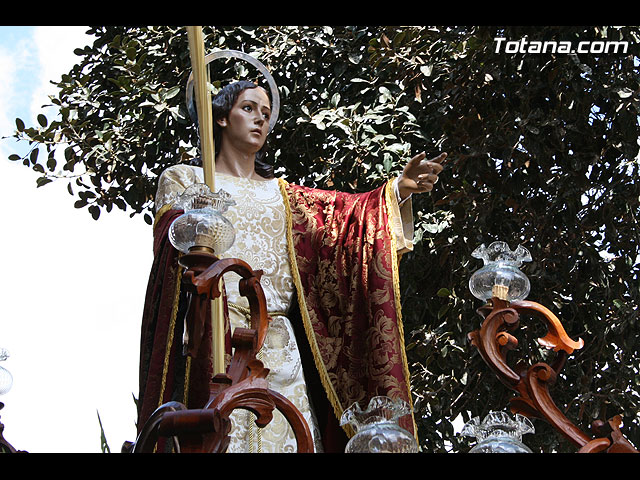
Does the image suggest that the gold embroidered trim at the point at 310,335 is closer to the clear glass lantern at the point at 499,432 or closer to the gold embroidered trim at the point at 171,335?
the gold embroidered trim at the point at 171,335

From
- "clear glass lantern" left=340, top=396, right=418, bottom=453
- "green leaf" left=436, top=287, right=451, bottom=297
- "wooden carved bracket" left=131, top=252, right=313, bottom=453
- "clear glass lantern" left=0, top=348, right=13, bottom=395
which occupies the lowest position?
"clear glass lantern" left=340, top=396, right=418, bottom=453

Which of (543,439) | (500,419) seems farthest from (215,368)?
(543,439)

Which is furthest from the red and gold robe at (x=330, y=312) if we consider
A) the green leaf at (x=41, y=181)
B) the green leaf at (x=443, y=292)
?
the green leaf at (x=41, y=181)

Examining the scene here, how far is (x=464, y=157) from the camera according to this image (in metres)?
5.55

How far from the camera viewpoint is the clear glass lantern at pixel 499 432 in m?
2.74

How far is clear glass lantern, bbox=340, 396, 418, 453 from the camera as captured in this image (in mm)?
2475

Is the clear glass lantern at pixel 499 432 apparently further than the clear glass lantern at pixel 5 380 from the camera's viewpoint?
No

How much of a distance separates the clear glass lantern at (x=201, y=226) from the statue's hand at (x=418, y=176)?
1148mm

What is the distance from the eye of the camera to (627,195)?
5.59 metres

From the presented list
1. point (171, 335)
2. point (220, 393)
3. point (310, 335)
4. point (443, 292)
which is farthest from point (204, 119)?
point (443, 292)

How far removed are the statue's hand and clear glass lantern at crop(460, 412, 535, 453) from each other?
1147 millimetres

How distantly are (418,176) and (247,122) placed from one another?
29.0 inches

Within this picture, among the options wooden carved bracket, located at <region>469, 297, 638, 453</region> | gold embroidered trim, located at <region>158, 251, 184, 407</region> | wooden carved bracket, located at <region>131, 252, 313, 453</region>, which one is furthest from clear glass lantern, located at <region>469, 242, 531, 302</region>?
gold embroidered trim, located at <region>158, 251, 184, 407</region>

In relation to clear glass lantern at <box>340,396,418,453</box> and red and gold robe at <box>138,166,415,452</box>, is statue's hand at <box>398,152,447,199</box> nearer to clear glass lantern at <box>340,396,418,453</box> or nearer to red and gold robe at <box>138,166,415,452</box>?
red and gold robe at <box>138,166,415,452</box>
